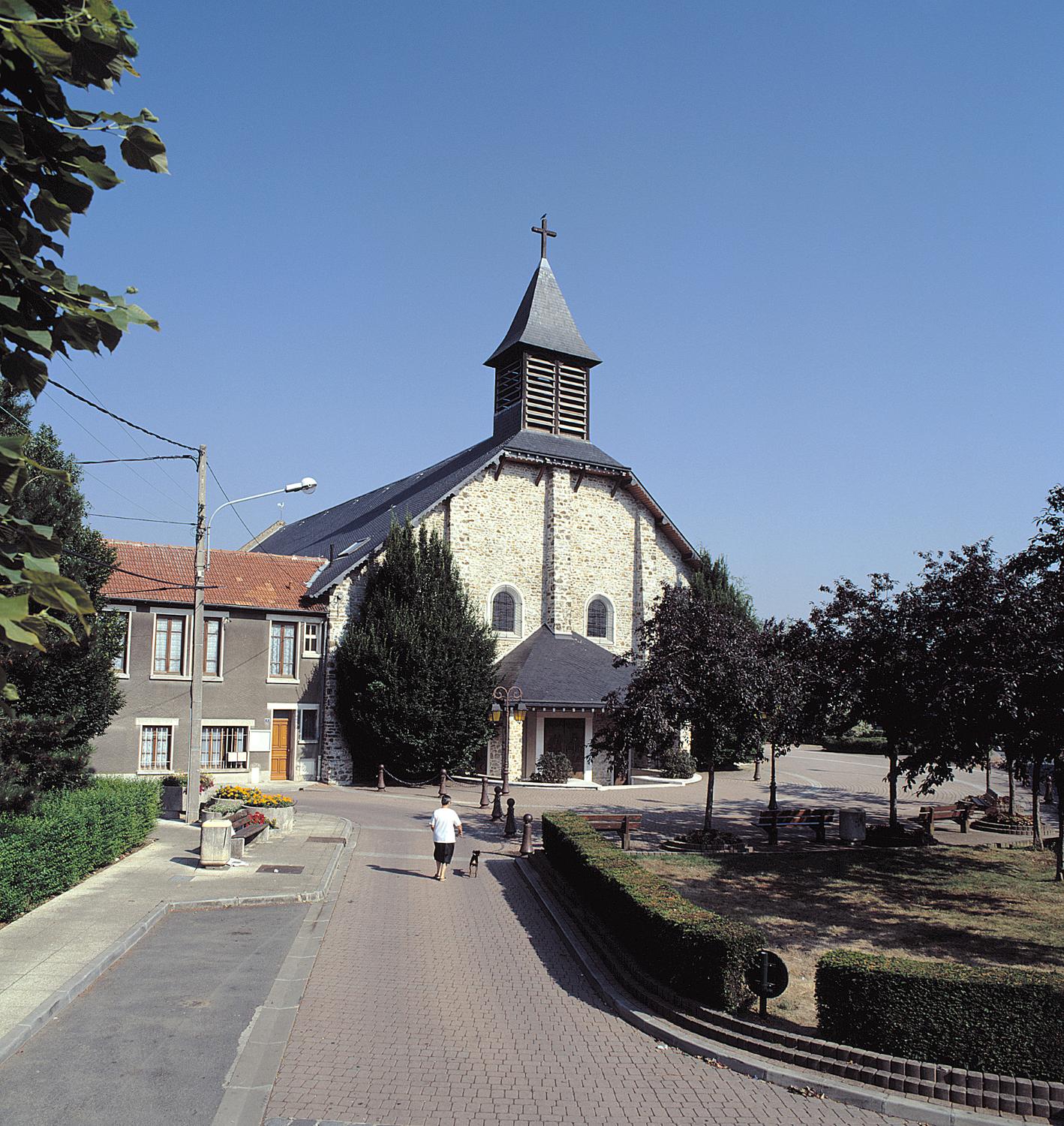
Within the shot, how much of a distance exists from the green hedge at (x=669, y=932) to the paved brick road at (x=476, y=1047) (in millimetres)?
718

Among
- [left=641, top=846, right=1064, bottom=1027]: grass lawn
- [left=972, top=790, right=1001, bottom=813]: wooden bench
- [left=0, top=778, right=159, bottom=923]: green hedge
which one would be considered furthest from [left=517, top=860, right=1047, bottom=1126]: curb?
[left=972, top=790, right=1001, bottom=813]: wooden bench

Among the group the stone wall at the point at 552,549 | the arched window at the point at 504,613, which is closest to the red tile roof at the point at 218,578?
the stone wall at the point at 552,549

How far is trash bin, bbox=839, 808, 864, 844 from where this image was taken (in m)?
19.5

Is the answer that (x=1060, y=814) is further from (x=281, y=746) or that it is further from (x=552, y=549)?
(x=281, y=746)

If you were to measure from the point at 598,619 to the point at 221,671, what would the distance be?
14.1 metres

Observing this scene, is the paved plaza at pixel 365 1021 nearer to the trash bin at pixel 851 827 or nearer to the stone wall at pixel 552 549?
the trash bin at pixel 851 827

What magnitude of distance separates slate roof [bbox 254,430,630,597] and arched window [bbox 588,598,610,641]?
5158 mm

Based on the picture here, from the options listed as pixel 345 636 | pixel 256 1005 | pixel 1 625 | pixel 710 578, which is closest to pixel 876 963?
pixel 256 1005

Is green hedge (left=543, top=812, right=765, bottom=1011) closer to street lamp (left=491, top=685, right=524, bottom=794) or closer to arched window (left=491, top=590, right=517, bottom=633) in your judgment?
street lamp (left=491, top=685, right=524, bottom=794)

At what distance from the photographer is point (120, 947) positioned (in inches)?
409

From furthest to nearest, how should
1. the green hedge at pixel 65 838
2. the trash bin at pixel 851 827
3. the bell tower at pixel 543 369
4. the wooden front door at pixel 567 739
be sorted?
the bell tower at pixel 543 369 < the wooden front door at pixel 567 739 < the trash bin at pixel 851 827 < the green hedge at pixel 65 838

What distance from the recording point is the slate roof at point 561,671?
29.0 metres

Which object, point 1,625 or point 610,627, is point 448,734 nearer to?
point 610,627

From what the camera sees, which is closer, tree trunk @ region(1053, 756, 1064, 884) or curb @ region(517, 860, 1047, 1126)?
curb @ region(517, 860, 1047, 1126)
